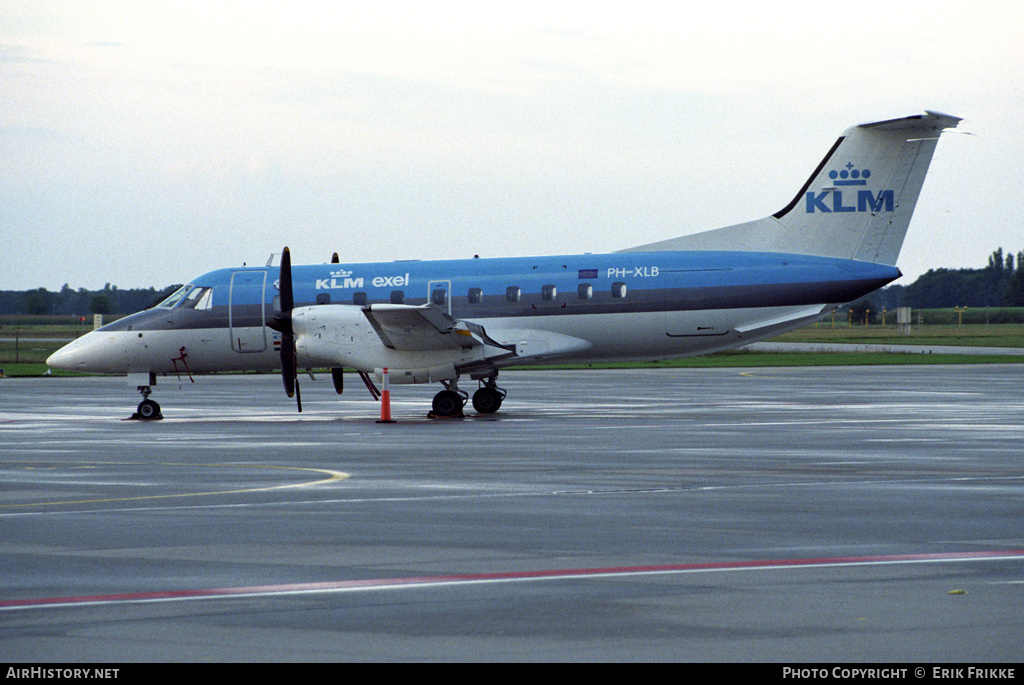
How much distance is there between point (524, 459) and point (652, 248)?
486 inches

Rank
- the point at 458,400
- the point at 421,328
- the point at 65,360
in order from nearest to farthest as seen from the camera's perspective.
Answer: the point at 421,328
the point at 458,400
the point at 65,360

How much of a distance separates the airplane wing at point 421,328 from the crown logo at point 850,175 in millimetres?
8877

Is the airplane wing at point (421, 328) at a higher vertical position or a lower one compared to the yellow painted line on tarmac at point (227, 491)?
higher

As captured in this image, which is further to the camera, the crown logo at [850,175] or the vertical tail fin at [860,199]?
the crown logo at [850,175]

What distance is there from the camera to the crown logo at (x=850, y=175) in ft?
90.5

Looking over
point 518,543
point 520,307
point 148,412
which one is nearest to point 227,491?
point 518,543

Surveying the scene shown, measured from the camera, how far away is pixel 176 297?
28.9 meters

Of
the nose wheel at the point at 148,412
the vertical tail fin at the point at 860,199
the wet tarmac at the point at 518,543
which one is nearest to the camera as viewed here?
the wet tarmac at the point at 518,543

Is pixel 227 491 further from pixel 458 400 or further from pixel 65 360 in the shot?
pixel 65 360

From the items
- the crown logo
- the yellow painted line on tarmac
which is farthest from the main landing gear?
the yellow painted line on tarmac

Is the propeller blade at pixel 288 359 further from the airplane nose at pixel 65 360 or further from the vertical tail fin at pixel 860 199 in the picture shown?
the vertical tail fin at pixel 860 199

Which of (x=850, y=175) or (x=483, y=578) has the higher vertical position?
(x=850, y=175)

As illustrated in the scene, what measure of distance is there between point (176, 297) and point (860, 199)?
16137mm

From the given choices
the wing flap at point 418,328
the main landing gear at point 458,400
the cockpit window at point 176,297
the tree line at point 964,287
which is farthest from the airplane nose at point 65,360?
the tree line at point 964,287
